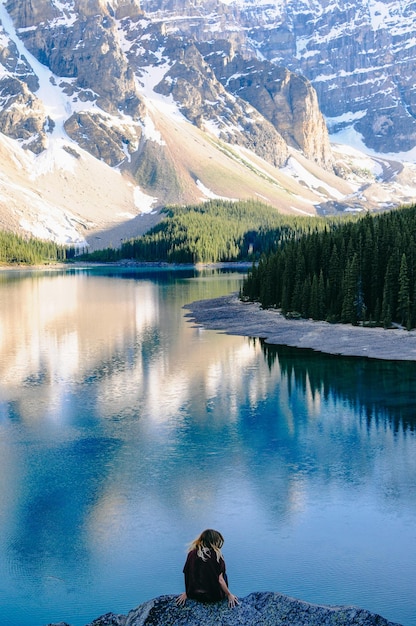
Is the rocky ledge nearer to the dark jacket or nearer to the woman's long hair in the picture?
the dark jacket

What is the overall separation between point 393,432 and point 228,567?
17.7m

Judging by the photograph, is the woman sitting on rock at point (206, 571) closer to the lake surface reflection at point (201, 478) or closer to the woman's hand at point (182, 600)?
the woman's hand at point (182, 600)

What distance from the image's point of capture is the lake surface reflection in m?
21.7

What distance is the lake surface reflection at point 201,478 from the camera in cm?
2169

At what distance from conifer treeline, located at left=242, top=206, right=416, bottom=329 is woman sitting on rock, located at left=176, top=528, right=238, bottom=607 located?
58.6m

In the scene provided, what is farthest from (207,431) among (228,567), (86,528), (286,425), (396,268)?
(396,268)

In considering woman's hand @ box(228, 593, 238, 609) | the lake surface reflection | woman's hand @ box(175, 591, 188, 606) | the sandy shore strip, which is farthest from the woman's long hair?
the sandy shore strip

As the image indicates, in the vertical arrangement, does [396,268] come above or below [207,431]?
above

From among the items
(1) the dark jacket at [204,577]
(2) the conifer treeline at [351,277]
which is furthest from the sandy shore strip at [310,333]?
(1) the dark jacket at [204,577]

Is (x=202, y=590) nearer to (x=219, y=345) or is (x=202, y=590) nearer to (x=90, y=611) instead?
(x=90, y=611)

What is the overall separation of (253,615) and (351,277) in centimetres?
6519

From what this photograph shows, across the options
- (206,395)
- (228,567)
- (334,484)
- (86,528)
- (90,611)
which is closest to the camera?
(90,611)

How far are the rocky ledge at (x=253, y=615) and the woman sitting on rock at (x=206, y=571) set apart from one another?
163 mm

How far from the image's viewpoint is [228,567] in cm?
2238
